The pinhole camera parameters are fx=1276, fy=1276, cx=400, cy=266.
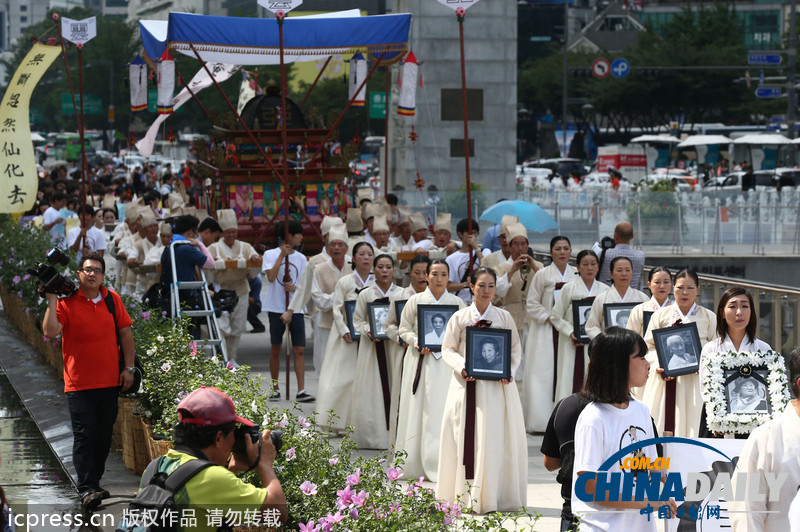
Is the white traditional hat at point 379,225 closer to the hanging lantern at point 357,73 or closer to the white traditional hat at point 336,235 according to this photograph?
the white traditional hat at point 336,235

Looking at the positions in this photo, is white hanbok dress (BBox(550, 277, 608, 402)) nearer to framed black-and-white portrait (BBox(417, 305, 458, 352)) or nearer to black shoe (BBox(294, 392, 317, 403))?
framed black-and-white portrait (BBox(417, 305, 458, 352))

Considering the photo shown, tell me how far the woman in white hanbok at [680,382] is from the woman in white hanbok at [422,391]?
4.94 feet

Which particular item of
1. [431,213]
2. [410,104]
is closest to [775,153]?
[431,213]

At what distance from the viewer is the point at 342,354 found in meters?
11.0

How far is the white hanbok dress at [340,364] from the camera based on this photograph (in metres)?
10.9

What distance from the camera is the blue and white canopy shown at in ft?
51.4

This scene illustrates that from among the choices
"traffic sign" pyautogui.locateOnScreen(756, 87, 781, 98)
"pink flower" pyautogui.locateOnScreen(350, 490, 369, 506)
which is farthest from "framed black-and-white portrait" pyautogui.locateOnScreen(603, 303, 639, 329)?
"traffic sign" pyautogui.locateOnScreen(756, 87, 781, 98)

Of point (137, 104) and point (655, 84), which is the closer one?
point (137, 104)

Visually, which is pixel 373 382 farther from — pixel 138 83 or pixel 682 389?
pixel 138 83

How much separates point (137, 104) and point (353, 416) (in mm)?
8922

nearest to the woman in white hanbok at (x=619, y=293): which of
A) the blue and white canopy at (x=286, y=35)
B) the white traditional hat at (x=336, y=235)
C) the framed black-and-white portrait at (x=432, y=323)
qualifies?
the framed black-and-white portrait at (x=432, y=323)

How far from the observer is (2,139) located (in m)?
12.1

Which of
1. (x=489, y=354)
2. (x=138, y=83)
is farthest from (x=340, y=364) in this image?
(x=138, y=83)

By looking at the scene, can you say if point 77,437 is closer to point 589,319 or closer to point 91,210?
point 589,319
